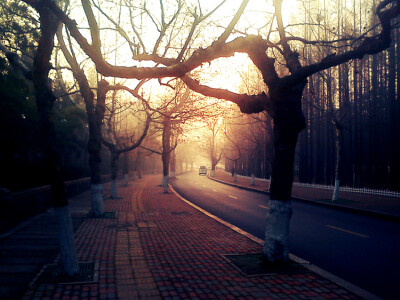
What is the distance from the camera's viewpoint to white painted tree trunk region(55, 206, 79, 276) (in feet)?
20.6

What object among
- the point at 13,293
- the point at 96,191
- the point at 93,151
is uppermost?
the point at 93,151

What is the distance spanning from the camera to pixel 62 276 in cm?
626

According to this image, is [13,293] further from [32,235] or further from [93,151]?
[93,151]

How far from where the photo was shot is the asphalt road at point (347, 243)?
263 inches

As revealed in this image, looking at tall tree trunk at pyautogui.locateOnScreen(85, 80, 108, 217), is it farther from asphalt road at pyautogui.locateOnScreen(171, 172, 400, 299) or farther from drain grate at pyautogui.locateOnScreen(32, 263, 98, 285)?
drain grate at pyautogui.locateOnScreen(32, 263, 98, 285)

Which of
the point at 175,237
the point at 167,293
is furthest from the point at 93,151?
the point at 167,293

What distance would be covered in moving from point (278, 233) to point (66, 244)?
382 centimetres

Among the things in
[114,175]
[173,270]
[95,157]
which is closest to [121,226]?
[95,157]

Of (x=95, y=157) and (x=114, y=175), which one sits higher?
(x=95, y=157)

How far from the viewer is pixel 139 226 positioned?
1160 cm

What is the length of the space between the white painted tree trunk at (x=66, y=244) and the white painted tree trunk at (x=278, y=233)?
11.5ft

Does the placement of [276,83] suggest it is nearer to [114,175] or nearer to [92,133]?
[92,133]

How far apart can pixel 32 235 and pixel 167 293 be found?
605 cm

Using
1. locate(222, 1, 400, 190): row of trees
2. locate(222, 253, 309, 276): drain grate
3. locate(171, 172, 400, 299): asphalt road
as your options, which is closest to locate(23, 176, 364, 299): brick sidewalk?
locate(222, 253, 309, 276): drain grate
